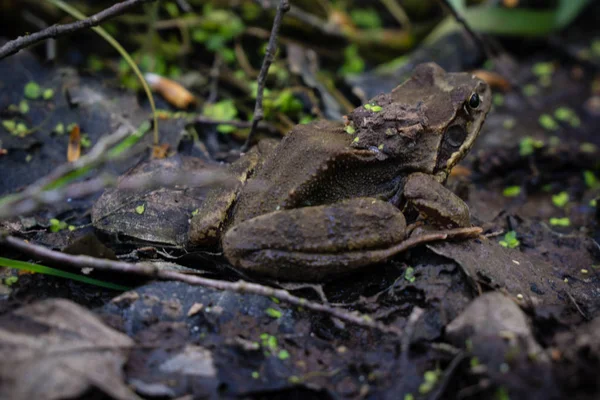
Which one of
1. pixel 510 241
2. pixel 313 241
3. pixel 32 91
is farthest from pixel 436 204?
pixel 32 91

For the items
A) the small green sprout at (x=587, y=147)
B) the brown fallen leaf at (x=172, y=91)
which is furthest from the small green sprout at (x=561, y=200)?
the brown fallen leaf at (x=172, y=91)

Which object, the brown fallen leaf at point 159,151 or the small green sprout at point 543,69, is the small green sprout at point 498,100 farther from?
the brown fallen leaf at point 159,151

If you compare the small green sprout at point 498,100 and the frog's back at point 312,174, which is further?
the small green sprout at point 498,100

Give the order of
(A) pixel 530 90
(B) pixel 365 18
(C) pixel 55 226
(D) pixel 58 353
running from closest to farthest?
(D) pixel 58 353 < (C) pixel 55 226 < (A) pixel 530 90 < (B) pixel 365 18

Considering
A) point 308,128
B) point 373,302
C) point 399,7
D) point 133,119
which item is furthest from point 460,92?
point 399,7

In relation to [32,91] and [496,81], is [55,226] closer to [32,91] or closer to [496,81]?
[32,91]

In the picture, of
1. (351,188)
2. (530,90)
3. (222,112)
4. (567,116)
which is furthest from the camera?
(530,90)
